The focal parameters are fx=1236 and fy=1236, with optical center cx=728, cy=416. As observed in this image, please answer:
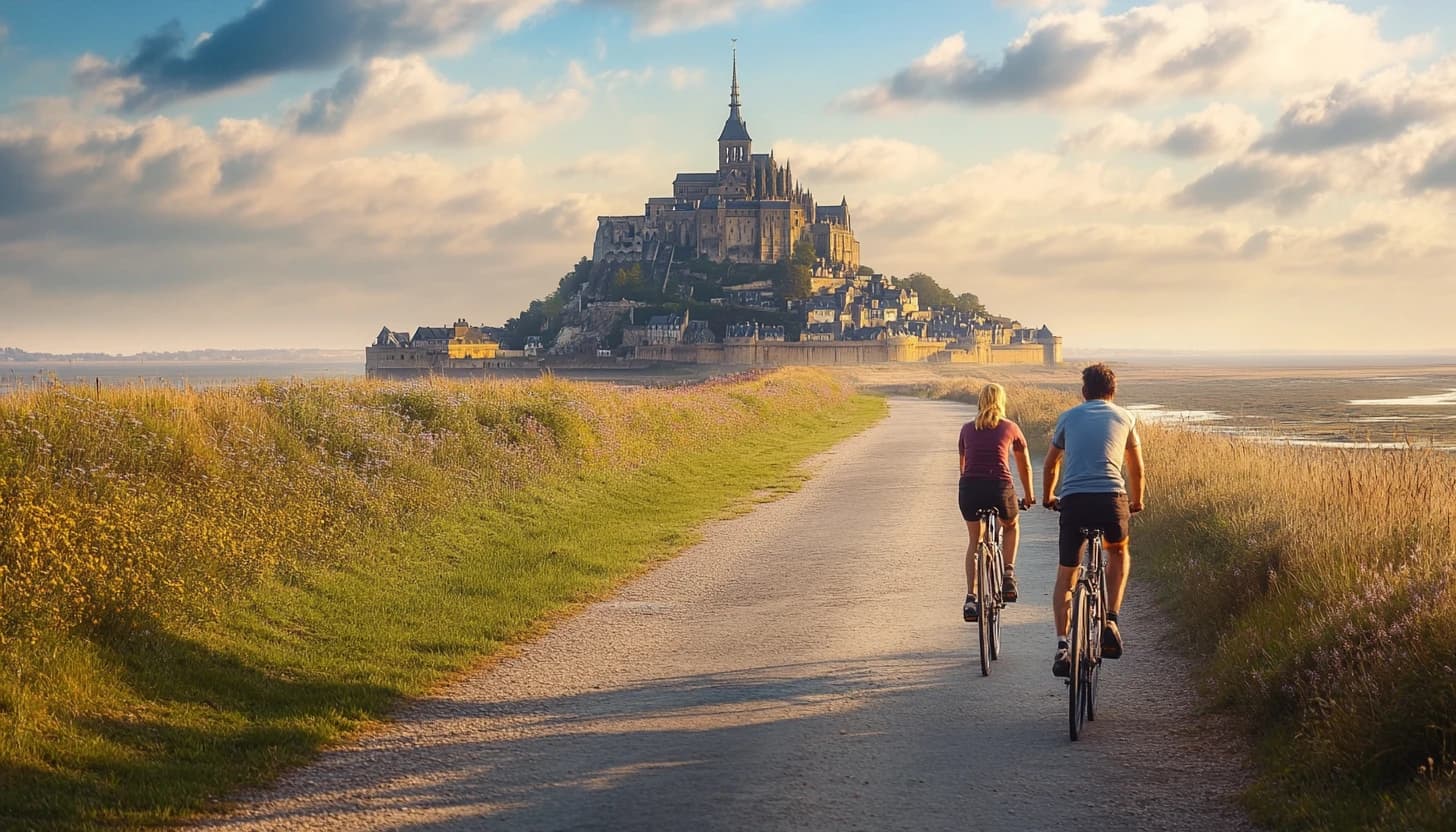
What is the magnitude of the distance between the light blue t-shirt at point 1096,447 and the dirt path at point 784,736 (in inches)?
58.8

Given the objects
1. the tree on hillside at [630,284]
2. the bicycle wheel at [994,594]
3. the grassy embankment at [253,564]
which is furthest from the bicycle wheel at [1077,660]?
the tree on hillside at [630,284]

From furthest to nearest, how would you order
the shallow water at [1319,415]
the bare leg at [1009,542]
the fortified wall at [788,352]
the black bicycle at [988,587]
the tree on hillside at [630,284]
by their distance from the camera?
the tree on hillside at [630,284] < the fortified wall at [788,352] < the shallow water at [1319,415] < the bare leg at [1009,542] < the black bicycle at [988,587]

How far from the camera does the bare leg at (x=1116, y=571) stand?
7992 millimetres

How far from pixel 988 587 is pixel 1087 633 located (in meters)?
1.72

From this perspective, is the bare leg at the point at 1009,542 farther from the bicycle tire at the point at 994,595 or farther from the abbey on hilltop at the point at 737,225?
the abbey on hilltop at the point at 737,225

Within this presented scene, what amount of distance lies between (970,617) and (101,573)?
6.22m

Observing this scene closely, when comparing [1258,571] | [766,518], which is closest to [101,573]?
[1258,571]

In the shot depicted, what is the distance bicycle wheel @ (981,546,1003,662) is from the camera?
9.23 metres

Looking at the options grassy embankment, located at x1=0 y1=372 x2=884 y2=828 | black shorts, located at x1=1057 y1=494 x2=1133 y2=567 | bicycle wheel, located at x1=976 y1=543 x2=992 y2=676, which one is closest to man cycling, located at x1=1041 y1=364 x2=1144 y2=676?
black shorts, located at x1=1057 y1=494 x2=1133 y2=567

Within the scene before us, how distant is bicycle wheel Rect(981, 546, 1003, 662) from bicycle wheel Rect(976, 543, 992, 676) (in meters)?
0.03

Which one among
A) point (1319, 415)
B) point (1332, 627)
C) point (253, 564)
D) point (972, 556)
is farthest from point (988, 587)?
point (1319, 415)

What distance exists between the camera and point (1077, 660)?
7.38 meters

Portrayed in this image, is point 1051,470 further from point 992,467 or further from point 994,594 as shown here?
point 994,594

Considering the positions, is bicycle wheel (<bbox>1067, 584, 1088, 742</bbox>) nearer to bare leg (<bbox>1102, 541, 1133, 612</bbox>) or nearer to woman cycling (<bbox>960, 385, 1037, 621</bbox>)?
bare leg (<bbox>1102, 541, 1133, 612</bbox>)
